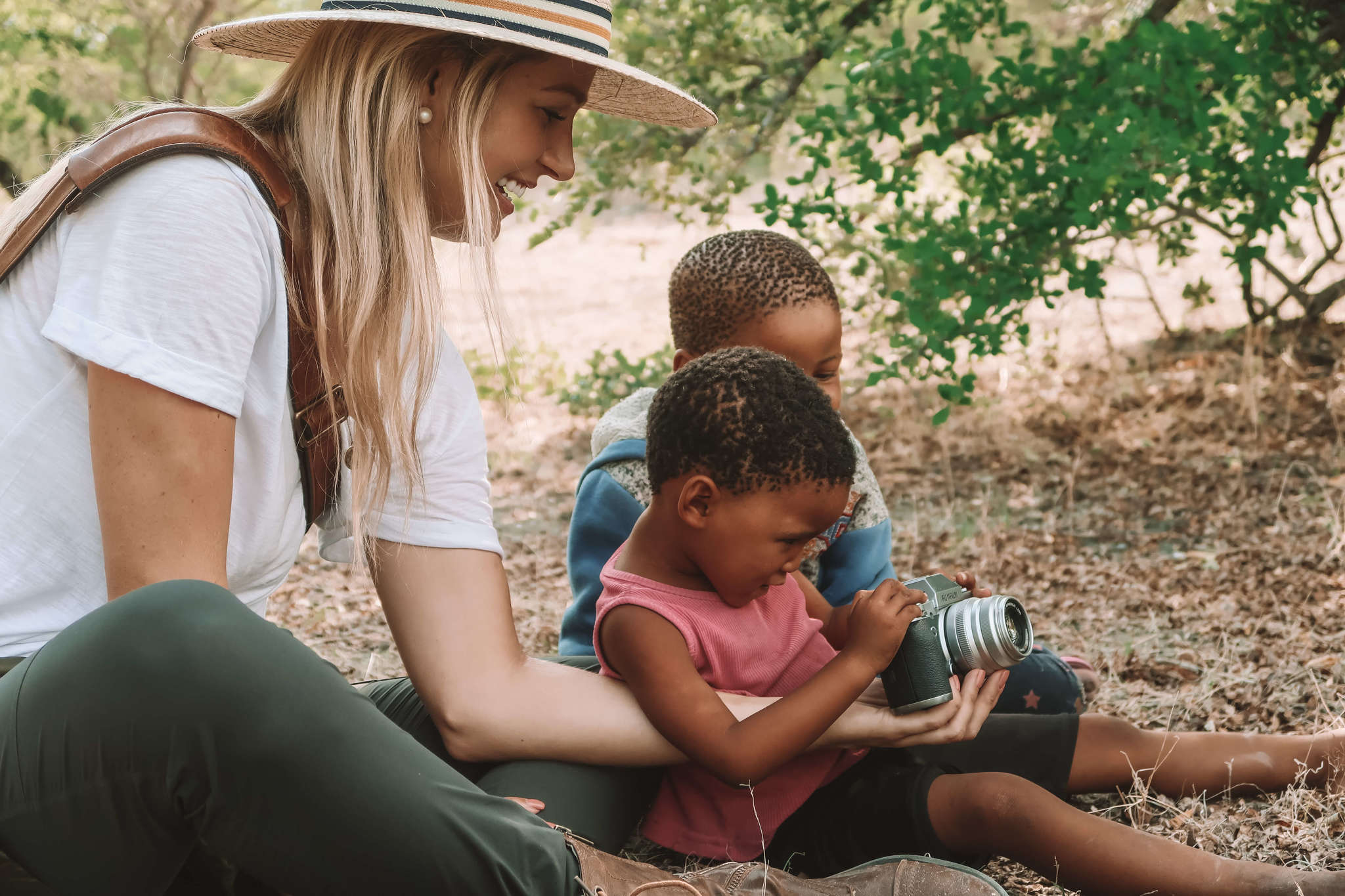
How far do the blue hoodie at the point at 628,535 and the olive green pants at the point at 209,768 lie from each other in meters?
1.08

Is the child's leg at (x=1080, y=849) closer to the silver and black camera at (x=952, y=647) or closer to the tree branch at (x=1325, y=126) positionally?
the silver and black camera at (x=952, y=647)

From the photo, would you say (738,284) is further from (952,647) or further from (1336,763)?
(1336,763)

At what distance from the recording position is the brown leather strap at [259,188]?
1683mm

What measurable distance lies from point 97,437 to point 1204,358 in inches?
223

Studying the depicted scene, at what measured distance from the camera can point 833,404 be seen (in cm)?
255

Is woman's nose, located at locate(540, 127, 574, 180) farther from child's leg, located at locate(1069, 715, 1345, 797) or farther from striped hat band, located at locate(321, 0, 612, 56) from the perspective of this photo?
child's leg, located at locate(1069, 715, 1345, 797)

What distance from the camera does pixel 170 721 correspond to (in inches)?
56.4

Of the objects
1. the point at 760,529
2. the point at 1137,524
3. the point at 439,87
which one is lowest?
the point at 1137,524

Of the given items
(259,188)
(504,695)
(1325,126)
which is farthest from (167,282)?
(1325,126)

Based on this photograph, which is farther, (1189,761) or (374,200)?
(1189,761)

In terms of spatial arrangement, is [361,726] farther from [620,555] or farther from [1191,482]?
[1191,482]

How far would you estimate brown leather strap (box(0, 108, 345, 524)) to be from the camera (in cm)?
168

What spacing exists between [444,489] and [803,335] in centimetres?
94

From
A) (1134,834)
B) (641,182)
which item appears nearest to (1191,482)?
(641,182)
